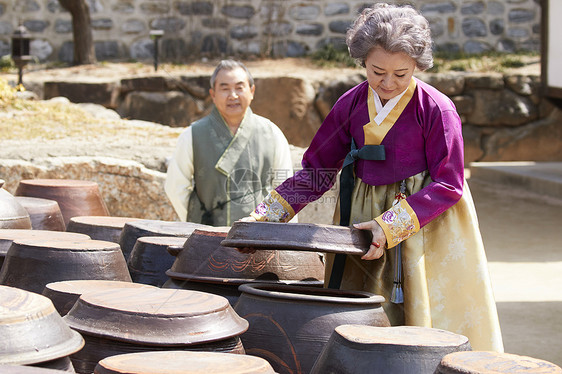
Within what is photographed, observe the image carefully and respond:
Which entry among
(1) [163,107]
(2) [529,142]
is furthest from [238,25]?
(2) [529,142]

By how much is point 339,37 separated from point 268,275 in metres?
9.92

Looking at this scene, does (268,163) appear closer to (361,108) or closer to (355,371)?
(361,108)

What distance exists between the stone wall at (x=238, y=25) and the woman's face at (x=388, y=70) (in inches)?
382

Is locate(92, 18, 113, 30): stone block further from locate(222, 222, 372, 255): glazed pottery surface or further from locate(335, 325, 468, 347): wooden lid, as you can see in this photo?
locate(335, 325, 468, 347): wooden lid

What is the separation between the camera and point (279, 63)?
11758 mm

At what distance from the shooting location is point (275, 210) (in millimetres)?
2789

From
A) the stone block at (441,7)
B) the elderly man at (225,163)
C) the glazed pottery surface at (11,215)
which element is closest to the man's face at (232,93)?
the elderly man at (225,163)

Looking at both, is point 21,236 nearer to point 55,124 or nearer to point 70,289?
point 70,289

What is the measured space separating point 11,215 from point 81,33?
8.37 meters

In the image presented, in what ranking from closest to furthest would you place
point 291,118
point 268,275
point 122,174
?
point 268,275, point 122,174, point 291,118

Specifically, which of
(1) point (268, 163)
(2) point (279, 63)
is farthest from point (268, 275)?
(2) point (279, 63)

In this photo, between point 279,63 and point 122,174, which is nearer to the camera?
point 122,174

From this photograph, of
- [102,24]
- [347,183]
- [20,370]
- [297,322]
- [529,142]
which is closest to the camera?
[20,370]

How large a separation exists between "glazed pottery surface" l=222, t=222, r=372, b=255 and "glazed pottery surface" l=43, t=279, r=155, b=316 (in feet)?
1.30
